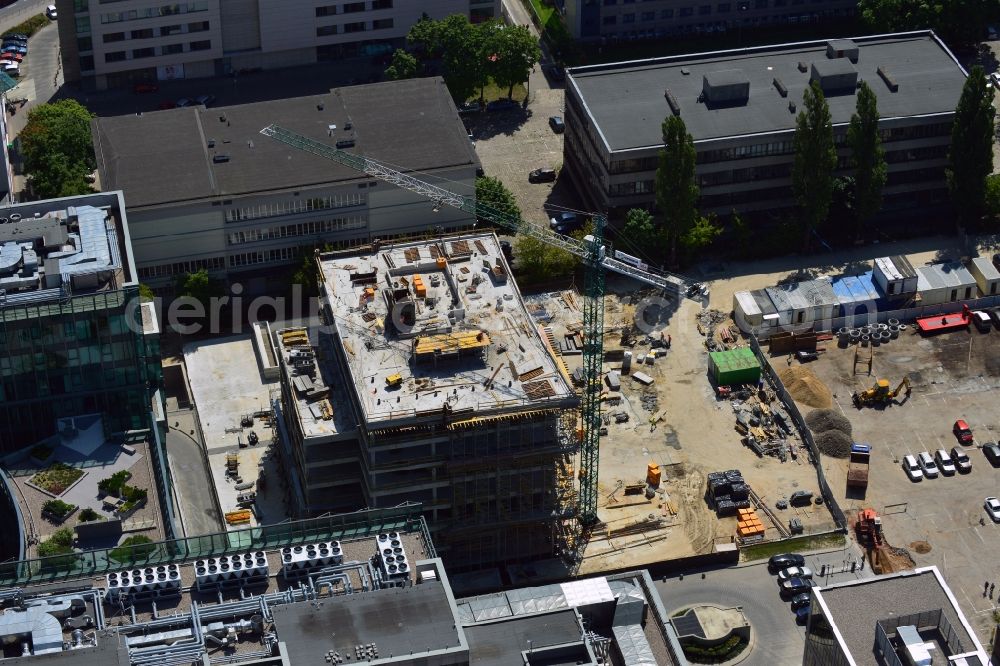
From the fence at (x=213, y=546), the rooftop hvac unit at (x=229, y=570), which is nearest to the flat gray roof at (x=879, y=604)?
the fence at (x=213, y=546)

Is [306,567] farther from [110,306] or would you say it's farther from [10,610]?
[110,306]

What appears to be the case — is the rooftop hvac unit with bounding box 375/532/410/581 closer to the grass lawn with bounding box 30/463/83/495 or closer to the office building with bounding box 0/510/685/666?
the office building with bounding box 0/510/685/666

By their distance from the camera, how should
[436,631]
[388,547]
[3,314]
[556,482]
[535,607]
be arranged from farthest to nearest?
[556,482]
[3,314]
[535,607]
[388,547]
[436,631]

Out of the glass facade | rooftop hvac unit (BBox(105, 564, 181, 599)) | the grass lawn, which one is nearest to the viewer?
rooftop hvac unit (BBox(105, 564, 181, 599))

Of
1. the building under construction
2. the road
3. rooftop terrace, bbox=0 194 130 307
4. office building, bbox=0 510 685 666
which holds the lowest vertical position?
the road

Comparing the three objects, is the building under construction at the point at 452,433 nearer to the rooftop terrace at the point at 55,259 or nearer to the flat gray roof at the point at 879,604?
the rooftop terrace at the point at 55,259

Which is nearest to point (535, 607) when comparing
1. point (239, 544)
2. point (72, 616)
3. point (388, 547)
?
point (388, 547)

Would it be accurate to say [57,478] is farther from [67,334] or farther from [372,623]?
[372,623]

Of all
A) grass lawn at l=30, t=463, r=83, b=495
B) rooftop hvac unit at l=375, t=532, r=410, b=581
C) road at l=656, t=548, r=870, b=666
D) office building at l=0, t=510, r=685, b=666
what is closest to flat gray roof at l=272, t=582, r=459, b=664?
office building at l=0, t=510, r=685, b=666
